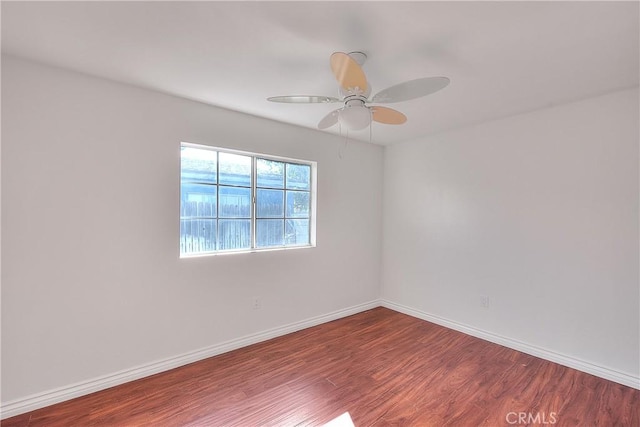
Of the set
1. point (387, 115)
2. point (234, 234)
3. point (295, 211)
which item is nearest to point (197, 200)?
point (234, 234)

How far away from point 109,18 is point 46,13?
0.94 ft

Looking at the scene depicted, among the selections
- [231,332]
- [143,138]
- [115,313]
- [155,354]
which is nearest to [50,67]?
[143,138]

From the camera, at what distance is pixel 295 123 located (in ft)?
9.64

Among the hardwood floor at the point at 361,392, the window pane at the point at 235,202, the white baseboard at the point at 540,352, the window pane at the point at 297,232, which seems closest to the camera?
the hardwood floor at the point at 361,392

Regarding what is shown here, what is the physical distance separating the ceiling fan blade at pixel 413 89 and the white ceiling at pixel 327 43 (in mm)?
263

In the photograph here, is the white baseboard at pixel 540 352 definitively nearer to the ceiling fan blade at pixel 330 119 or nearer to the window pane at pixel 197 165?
the ceiling fan blade at pixel 330 119

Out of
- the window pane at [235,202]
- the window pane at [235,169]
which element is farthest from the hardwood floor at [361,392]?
the window pane at [235,169]

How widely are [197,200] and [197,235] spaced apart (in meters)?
0.32

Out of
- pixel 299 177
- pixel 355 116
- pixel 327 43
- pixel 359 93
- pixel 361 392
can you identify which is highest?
pixel 327 43

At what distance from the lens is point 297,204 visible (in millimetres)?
3186

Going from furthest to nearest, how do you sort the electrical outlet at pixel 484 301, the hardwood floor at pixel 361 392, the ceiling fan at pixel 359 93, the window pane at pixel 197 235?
the electrical outlet at pixel 484 301, the window pane at pixel 197 235, the hardwood floor at pixel 361 392, the ceiling fan at pixel 359 93

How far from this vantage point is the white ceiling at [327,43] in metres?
1.32

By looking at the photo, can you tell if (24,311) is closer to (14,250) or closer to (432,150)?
(14,250)

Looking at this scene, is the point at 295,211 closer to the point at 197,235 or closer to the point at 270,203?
the point at 270,203
